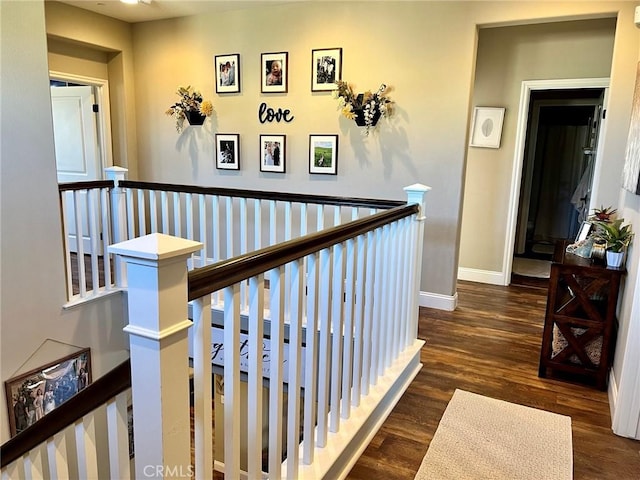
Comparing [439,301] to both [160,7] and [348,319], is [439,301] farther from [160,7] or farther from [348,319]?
[160,7]

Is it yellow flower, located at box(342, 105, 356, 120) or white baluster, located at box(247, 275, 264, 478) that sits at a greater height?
yellow flower, located at box(342, 105, 356, 120)

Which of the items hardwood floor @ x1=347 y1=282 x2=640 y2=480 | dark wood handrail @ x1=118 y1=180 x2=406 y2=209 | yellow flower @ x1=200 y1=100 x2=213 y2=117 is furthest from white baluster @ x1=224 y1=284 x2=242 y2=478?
yellow flower @ x1=200 y1=100 x2=213 y2=117

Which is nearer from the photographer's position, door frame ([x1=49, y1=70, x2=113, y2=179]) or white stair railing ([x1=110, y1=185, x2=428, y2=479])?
white stair railing ([x1=110, y1=185, x2=428, y2=479])

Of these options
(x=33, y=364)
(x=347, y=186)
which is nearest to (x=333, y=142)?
(x=347, y=186)

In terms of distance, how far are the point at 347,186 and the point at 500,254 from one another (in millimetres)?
1847

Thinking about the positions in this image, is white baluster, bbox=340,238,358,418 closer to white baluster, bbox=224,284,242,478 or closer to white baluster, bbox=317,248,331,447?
white baluster, bbox=317,248,331,447

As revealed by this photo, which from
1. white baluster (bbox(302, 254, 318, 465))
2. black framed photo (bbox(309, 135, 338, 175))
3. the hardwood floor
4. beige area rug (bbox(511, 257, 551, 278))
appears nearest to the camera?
white baluster (bbox(302, 254, 318, 465))

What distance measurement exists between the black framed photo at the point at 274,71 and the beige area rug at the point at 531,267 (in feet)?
11.0

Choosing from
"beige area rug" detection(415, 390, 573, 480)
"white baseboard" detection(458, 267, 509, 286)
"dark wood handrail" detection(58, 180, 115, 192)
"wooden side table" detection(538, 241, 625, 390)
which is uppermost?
"dark wood handrail" detection(58, 180, 115, 192)

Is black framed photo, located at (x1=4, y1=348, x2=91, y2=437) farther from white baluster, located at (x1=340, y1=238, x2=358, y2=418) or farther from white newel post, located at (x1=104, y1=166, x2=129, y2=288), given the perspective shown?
white baluster, located at (x1=340, y1=238, x2=358, y2=418)

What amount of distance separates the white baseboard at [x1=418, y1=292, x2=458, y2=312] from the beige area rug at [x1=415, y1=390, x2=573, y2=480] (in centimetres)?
150

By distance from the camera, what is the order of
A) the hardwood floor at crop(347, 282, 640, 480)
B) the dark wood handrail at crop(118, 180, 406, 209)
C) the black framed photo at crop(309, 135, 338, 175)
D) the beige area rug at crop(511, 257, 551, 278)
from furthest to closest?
1. the beige area rug at crop(511, 257, 551, 278)
2. the black framed photo at crop(309, 135, 338, 175)
3. the dark wood handrail at crop(118, 180, 406, 209)
4. the hardwood floor at crop(347, 282, 640, 480)

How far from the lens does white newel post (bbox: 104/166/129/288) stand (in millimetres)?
3729

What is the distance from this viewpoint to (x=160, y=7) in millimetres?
Result: 4434
